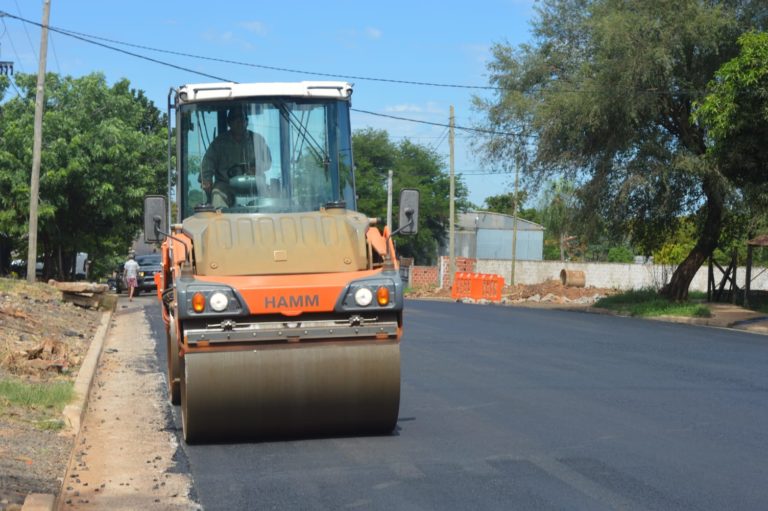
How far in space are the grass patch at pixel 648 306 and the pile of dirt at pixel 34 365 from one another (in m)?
15.5

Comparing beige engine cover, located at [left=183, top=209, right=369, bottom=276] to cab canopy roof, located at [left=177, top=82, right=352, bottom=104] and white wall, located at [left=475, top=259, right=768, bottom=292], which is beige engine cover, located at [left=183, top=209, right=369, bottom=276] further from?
white wall, located at [left=475, top=259, right=768, bottom=292]

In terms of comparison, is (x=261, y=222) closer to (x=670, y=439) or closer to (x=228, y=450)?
(x=228, y=450)

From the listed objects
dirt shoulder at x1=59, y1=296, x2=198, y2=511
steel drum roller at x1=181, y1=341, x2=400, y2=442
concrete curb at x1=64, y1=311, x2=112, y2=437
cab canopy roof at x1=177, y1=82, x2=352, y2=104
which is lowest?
dirt shoulder at x1=59, y1=296, x2=198, y2=511

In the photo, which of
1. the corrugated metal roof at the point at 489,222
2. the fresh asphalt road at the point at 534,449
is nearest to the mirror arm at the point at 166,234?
the fresh asphalt road at the point at 534,449

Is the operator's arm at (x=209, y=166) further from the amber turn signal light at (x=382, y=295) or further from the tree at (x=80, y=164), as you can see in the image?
the tree at (x=80, y=164)

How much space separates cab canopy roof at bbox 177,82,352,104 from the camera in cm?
1025

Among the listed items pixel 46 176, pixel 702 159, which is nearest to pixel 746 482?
pixel 702 159

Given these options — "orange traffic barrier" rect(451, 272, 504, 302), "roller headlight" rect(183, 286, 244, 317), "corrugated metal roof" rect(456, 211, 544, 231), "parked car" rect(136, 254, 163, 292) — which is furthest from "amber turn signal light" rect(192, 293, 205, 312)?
"corrugated metal roof" rect(456, 211, 544, 231)

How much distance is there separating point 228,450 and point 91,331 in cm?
1315

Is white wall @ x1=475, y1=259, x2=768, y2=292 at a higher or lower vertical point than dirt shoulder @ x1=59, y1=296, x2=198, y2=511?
higher

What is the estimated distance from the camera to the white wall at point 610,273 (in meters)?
50.2

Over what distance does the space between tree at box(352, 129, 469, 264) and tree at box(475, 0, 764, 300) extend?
3908 cm

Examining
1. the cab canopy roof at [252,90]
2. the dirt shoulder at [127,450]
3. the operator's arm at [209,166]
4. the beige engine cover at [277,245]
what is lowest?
the dirt shoulder at [127,450]

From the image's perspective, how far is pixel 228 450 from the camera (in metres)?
8.80
